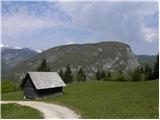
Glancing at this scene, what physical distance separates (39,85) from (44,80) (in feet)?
9.91

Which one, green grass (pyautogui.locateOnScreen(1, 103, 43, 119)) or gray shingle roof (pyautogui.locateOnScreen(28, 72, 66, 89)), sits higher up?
green grass (pyautogui.locateOnScreen(1, 103, 43, 119))

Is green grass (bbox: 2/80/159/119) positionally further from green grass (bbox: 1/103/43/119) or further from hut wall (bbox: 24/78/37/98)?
green grass (bbox: 1/103/43/119)

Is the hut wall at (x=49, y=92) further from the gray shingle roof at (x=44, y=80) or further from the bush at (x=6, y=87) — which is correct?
the bush at (x=6, y=87)

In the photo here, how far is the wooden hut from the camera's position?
63.0 m

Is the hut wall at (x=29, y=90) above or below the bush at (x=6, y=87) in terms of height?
above

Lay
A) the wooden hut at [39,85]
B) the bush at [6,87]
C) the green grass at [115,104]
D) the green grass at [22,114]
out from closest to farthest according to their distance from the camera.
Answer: the green grass at [22,114], the green grass at [115,104], the wooden hut at [39,85], the bush at [6,87]

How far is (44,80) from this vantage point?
65750 millimetres

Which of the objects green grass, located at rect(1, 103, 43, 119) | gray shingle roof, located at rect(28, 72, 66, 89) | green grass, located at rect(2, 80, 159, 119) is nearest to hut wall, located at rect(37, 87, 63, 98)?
gray shingle roof, located at rect(28, 72, 66, 89)

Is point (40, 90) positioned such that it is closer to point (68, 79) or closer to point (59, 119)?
point (59, 119)

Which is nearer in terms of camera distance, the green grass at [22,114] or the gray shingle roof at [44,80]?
the green grass at [22,114]

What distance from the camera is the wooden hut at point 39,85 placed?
62969 millimetres

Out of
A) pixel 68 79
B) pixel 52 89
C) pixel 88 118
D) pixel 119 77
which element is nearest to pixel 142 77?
pixel 119 77

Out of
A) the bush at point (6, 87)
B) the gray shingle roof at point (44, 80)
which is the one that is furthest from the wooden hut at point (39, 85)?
the bush at point (6, 87)

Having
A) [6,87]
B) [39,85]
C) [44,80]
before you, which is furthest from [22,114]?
[6,87]
